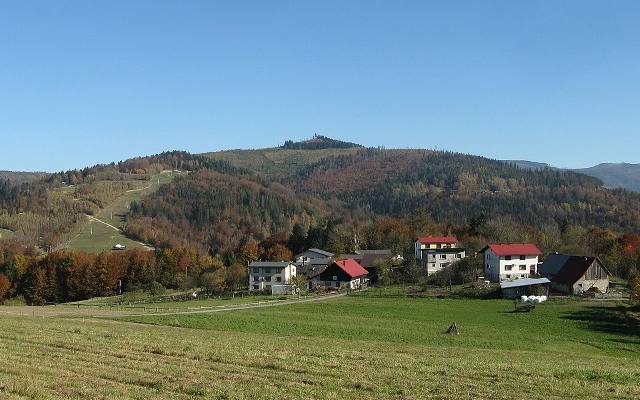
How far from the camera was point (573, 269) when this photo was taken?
74.0 m

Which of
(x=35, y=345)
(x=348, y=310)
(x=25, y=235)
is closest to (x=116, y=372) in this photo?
(x=35, y=345)

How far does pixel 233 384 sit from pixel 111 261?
346 feet

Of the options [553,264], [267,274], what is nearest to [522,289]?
[553,264]

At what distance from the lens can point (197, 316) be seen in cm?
5500

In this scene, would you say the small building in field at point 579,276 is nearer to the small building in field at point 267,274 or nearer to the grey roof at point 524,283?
the grey roof at point 524,283

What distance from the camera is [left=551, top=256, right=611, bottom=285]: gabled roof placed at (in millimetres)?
71875

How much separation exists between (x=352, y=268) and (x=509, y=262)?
76.6 ft

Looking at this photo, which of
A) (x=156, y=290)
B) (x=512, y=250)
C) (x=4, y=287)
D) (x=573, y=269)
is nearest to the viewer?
(x=573, y=269)

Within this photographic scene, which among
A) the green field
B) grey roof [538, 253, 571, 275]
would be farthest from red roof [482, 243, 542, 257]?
the green field

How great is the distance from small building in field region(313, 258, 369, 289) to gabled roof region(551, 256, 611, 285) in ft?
92.8

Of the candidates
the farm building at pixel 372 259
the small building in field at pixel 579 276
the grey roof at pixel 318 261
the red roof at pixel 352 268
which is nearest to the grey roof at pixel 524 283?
the small building in field at pixel 579 276

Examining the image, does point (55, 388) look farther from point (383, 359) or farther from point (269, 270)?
point (269, 270)

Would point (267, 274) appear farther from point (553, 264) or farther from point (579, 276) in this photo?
point (579, 276)

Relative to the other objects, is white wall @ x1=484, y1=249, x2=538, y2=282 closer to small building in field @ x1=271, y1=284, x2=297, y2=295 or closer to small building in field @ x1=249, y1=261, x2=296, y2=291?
small building in field @ x1=271, y1=284, x2=297, y2=295
